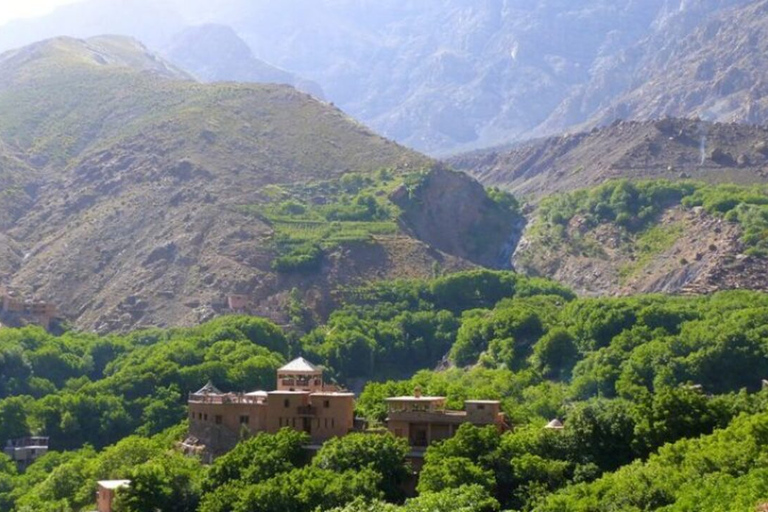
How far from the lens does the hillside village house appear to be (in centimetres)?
9744

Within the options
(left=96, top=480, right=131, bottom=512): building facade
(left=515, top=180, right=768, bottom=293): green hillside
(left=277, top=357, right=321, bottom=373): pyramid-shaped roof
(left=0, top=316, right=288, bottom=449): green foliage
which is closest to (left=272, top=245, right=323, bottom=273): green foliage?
(left=0, top=316, right=288, bottom=449): green foliage

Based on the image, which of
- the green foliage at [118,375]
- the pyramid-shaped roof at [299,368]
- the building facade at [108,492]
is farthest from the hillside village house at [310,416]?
the green foliage at [118,375]

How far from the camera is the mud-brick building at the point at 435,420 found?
97.1 meters

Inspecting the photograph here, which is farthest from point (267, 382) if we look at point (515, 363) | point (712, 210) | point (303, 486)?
point (712, 210)

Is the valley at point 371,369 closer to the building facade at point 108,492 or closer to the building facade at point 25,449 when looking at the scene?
the building facade at point 25,449

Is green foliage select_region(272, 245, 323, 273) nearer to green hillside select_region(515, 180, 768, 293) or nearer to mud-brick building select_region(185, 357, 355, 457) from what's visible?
green hillside select_region(515, 180, 768, 293)

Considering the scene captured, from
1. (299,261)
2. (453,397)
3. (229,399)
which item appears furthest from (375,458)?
(299,261)

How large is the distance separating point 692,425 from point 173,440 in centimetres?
3754

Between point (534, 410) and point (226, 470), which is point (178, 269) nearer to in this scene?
point (534, 410)

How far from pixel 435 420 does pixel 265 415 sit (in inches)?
446

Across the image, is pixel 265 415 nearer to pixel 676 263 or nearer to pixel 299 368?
pixel 299 368

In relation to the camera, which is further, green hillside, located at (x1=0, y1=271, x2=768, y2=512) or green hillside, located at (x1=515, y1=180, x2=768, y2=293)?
green hillside, located at (x1=515, y1=180, x2=768, y2=293)

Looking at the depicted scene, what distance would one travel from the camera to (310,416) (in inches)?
3962

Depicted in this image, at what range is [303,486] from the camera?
89.6m
